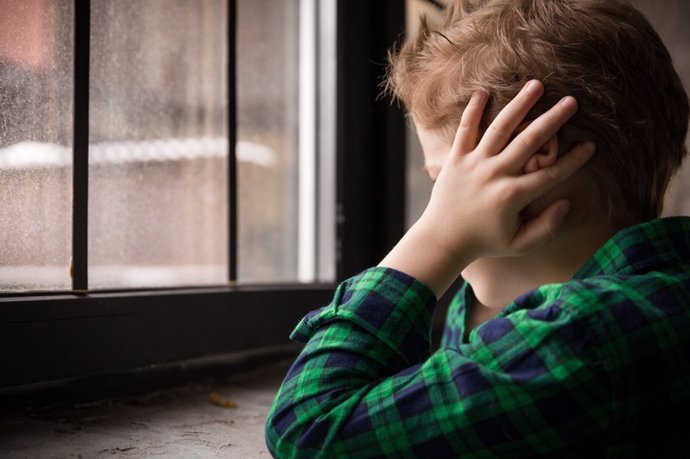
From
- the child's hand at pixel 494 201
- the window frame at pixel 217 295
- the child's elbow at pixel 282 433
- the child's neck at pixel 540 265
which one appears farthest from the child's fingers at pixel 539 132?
the window frame at pixel 217 295

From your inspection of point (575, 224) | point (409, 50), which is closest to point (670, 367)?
point (575, 224)

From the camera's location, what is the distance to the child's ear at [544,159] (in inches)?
27.0

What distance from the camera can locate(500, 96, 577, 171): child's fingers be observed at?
26.5 inches

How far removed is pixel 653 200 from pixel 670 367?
0.79ft

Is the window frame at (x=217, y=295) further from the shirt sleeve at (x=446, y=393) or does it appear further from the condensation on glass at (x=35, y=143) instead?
the shirt sleeve at (x=446, y=393)

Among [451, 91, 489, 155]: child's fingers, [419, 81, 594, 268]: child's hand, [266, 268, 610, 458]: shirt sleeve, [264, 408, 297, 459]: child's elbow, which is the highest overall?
[451, 91, 489, 155]: child's fingers

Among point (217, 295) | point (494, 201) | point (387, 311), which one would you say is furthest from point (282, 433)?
point (217, 295)

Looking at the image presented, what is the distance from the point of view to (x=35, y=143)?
2.60 ft

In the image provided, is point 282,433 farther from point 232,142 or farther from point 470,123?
point 232,142

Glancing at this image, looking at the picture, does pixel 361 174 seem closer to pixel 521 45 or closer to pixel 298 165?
pixel 298 165

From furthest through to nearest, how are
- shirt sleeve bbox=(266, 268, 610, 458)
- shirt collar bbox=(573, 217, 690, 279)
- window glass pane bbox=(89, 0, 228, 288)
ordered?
window glass pane bbox=(89, 0, 228, 288), shirt collar bbox=(573, 217, 690, 279), shirt sleeve bbox=(266, 268, 610, 458)

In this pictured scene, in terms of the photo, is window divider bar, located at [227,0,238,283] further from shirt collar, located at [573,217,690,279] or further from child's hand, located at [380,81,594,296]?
shirt collar, located at [573,217,690,279]

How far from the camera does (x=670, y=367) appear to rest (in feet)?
1.92

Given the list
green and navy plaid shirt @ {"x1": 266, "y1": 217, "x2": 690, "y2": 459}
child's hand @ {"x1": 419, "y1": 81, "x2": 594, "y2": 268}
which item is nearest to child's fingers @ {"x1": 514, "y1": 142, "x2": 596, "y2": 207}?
child's hand @ {"x1": 419, "y1": 81, "x2": 594, "y2": 268}
